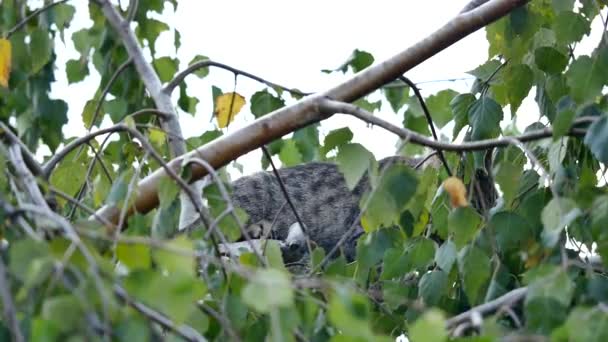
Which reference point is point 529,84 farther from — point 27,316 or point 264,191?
point 264,191

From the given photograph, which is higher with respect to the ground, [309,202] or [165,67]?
[165,67]

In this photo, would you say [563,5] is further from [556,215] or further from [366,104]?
[556,215]

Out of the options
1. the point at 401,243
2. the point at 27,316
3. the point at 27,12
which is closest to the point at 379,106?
the point at 401,243

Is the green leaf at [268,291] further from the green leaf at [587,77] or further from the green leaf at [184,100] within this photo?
the green leaf at [184,100]

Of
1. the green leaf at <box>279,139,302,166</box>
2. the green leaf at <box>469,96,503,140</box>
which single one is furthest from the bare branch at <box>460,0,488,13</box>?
the green leaf at <box>279,139,302,166</box>

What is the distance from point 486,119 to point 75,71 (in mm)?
1251

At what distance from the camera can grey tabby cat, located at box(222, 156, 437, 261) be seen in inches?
209

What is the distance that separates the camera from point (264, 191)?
18.2ft

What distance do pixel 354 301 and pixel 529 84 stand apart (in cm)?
134

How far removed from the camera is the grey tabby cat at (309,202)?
5.31m

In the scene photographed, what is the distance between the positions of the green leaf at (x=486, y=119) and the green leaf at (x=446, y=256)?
0.33 metres

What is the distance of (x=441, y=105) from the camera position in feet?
9.39

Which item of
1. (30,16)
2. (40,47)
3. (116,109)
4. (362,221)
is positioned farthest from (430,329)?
(116,109)

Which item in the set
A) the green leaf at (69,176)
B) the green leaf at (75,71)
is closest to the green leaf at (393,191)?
A: the green leaf at (69,176)
